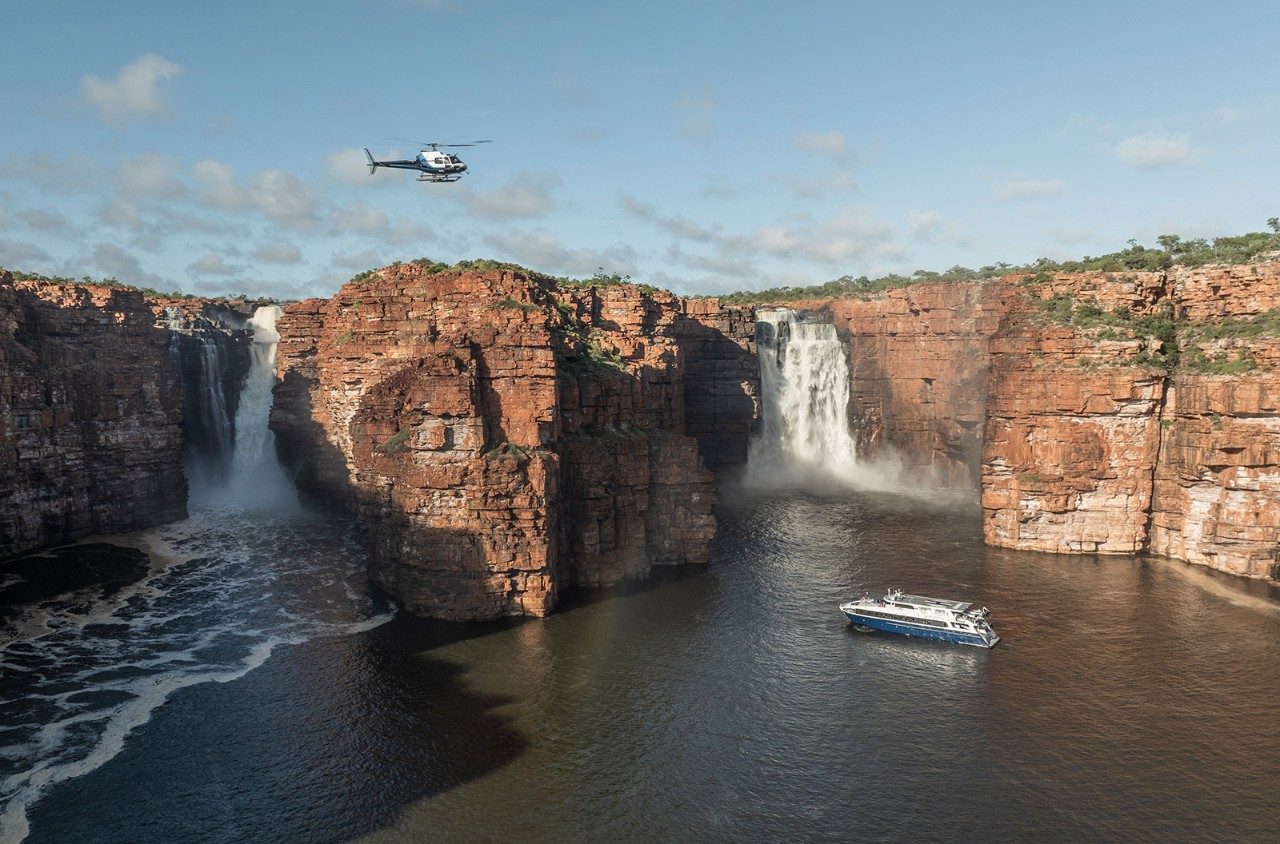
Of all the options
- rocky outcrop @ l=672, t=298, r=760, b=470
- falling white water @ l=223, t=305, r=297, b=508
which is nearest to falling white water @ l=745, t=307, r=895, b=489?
rocky outcrop @ l=672, t=298, r=760, b=470

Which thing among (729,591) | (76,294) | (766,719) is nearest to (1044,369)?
(729,591)

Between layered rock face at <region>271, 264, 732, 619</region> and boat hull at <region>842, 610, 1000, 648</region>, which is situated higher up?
layered rock face at <region>271, 264, 732, 619</region>

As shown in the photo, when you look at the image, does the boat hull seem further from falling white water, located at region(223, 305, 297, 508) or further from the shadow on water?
falling white water, located at region(223, 305, 297, 508)

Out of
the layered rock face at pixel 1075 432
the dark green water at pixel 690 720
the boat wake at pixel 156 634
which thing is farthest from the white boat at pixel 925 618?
the boat wake at pixel 156 634

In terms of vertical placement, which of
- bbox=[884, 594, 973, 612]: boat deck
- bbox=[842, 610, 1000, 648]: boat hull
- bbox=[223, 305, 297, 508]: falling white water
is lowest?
bbox=[842, 610, 1000, 648]: boat hull

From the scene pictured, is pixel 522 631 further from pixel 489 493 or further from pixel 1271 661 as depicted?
pixel 1271 661

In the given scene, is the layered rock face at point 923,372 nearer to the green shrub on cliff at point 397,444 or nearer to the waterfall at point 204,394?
the green shrub on cliff at point 397,444

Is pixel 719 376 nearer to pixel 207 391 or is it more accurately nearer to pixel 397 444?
pixel 397 444
